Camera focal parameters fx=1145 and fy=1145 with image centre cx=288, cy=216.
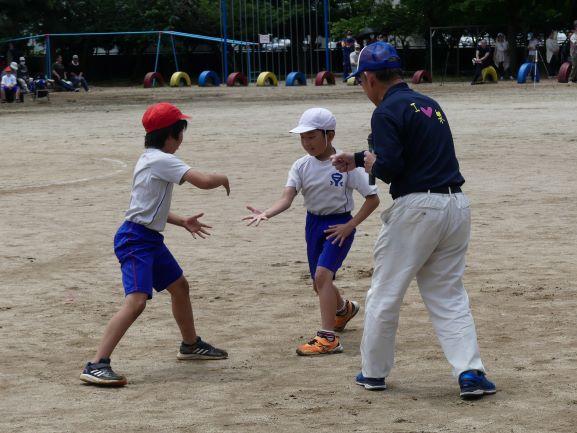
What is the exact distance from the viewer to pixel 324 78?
42781 mm

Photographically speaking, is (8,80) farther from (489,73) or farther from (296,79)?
(489,73)

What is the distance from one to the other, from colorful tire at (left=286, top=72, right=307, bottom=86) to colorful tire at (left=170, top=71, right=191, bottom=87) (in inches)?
168

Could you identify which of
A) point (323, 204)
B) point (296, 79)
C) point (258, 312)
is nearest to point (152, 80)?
point (296, 79)

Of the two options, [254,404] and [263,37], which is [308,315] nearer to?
[254,404]

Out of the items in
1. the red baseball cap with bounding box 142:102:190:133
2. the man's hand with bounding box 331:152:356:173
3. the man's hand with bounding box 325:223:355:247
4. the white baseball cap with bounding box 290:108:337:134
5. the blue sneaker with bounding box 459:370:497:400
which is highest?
the red baseball cap with bounding box 142:102:190:133

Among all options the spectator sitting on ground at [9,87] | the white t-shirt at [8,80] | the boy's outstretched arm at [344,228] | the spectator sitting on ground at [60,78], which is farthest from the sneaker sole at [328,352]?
the spectator sitting on ground at [60,78]

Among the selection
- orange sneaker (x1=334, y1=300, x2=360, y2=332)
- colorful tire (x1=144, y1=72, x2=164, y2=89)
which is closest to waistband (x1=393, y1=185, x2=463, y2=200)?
orange sneaker (x1=334, y1=300, x2=360, y2=332)

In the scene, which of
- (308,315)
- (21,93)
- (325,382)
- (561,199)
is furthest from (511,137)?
(21,93)

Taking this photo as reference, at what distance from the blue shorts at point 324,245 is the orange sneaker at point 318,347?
433mm

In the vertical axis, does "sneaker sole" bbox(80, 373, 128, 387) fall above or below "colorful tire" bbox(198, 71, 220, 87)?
above

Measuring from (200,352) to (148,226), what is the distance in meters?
0.89

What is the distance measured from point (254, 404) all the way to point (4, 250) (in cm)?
541

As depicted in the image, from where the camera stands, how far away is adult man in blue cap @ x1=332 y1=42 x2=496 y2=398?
5691 millimetres

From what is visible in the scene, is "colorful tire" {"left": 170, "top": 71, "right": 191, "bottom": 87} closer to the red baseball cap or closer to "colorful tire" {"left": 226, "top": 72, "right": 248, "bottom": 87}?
"colorful tire" {"left": 226, "top": 72, "right": 248, "bottom": 87}
